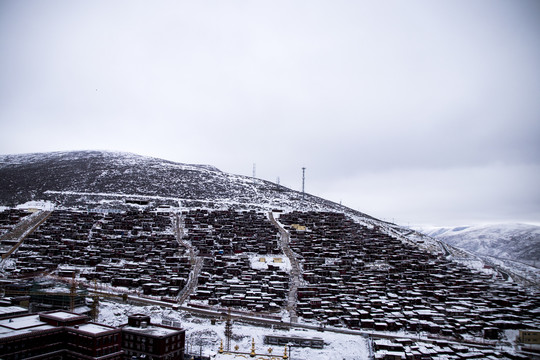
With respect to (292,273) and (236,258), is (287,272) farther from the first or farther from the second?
(236,258)

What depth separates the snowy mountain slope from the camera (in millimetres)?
101438

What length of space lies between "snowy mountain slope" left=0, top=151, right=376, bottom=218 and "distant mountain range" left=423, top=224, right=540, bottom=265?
4845cm

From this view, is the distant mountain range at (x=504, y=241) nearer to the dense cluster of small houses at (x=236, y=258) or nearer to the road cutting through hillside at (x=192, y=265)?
the dense cluster of small houses at (x=236, y=258)

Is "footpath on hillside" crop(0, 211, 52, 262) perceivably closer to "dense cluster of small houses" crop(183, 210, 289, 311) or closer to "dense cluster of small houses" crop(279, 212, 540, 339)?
"dense cluster of small houses" crop(183, 210, 289, 311)

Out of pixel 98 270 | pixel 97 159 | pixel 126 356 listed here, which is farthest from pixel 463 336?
pixel 97 159

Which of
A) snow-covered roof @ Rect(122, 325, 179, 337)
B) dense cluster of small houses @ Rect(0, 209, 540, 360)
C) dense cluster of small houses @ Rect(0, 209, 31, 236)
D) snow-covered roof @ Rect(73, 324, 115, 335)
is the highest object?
dense cluster of small houses @ Rect(0, 209, 31, 236)

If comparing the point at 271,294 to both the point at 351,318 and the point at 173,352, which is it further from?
the point at 173,352

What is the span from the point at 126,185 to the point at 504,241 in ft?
442

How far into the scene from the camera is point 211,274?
59.8 metres

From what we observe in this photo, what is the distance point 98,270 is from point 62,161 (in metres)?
96.3

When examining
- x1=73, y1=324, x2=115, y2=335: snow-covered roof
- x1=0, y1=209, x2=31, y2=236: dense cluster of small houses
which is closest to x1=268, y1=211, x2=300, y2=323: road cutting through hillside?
x1=73, y1=324, x2=115, y2=335: snow-covered roof

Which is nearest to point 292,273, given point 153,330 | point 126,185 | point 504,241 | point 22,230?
→ point 153,330

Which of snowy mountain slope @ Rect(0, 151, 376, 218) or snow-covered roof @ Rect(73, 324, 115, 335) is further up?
snowy mountain slope @ Rect(0, 151, 376, 218)

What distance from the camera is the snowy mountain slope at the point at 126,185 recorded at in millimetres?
101438
